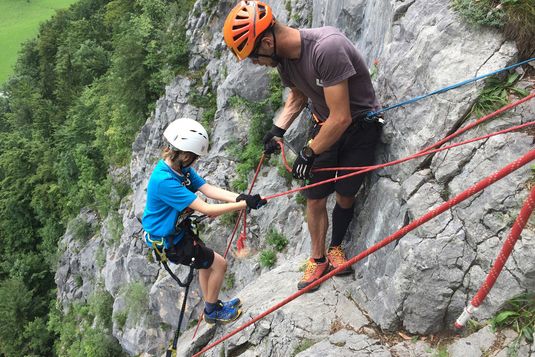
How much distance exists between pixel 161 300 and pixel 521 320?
876cm

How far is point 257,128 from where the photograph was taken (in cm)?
1020

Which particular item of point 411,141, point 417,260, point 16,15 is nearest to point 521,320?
point 417,260

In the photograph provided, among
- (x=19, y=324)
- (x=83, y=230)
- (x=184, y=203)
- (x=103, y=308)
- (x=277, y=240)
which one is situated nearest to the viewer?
(x=184, y=203)

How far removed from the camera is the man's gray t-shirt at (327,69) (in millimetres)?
3691

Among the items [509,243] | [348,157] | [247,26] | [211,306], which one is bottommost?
[211,306]

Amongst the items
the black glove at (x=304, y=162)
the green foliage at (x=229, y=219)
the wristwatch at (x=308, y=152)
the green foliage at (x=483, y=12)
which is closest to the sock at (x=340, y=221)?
the black glove at (x=304, y=162)

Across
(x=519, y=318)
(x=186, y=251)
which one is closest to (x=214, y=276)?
(x=186, y=251)

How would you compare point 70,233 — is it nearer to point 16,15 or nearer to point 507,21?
point 507,21

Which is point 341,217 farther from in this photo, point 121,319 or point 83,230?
point 83,230

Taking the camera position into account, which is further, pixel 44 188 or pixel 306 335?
pixel 44 188

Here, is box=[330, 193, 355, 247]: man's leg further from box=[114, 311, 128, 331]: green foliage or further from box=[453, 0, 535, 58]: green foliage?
box=[114, 311, 128, 331]: green foliage

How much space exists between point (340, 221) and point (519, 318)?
80.5 inches

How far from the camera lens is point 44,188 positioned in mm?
26484

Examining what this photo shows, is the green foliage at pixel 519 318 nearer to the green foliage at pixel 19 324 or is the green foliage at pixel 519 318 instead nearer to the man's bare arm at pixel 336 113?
the man's bare arm at pixel 336 113
